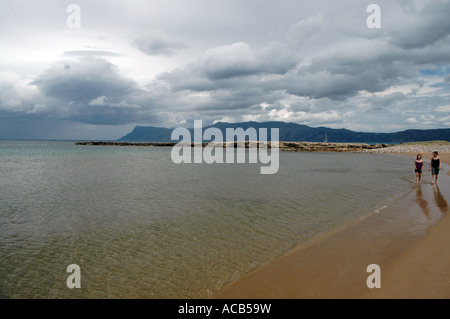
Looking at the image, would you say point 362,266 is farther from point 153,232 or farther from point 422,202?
point 422,202

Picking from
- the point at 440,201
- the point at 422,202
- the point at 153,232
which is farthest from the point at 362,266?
the point at 440,201

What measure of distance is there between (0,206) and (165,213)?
10.1 m

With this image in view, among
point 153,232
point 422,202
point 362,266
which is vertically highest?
point 422,202

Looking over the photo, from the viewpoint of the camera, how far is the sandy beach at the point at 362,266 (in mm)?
7129

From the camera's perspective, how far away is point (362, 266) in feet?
28.2

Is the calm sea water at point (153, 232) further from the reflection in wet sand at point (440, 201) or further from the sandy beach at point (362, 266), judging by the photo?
the reflection in wet sand at point (440, 201)

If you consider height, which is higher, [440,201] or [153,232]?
[440,201]

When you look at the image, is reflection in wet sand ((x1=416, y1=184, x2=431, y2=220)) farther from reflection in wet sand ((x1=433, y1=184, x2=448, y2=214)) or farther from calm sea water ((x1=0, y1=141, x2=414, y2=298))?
calm sea water ((x1=0, y1=141, x2=414, y2=298))

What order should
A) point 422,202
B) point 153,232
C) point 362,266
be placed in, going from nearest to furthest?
point 362,266 → point 153,232 → point 422,202

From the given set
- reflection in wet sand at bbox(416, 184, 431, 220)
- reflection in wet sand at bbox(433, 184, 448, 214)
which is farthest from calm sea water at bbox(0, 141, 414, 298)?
reflection in wet sand at bbox(433, 184, 448, 214)

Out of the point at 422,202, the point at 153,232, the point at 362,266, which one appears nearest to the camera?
→ the point at 362,266

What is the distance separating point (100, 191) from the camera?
22.0 meters

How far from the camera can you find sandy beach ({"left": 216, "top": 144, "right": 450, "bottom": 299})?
Result: 23.4 feet
